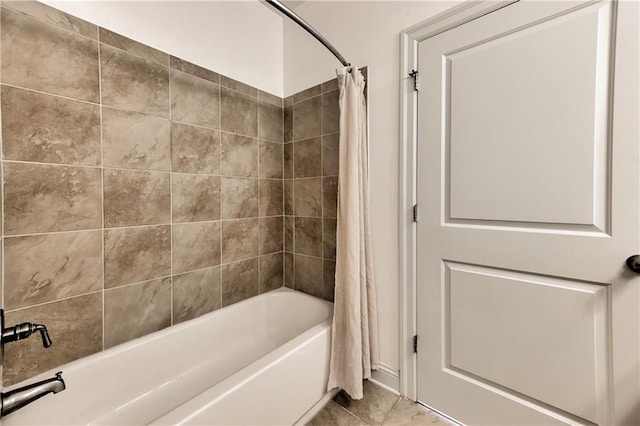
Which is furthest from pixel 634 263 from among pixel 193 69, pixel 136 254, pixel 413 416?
pixel 193 69

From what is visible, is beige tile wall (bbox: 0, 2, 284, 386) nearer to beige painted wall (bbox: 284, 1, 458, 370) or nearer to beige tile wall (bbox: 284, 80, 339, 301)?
beige tile wall (bbox: 284, 80, 339, 301)

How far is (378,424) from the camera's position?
136cm

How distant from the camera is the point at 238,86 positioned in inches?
73.0

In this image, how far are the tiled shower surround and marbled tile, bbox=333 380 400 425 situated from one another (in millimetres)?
676

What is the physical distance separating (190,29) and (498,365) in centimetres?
245

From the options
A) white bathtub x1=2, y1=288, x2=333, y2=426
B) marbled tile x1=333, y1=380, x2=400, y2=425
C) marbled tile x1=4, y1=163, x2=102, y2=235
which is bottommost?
marbled tile x1=333, y1=380, x2=400, y2=425

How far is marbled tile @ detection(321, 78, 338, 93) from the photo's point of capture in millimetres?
1828

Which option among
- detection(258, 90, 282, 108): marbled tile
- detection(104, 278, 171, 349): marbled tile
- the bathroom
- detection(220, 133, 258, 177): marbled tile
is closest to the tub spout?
the bathroom

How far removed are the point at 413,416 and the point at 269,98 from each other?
2.22m

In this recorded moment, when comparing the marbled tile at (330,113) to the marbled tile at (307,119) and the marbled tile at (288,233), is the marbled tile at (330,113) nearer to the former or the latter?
the marbled tile at (307,119)

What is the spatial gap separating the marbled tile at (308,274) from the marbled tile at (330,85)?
3.89ft

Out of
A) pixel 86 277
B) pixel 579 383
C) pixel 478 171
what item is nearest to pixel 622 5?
pixel 478 171

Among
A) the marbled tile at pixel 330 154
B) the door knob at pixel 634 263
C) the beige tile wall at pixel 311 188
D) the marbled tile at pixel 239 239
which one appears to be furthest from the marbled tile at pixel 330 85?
the door knob at pixel 634 263

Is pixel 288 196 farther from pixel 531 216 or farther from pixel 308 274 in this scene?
pixel 531 216
